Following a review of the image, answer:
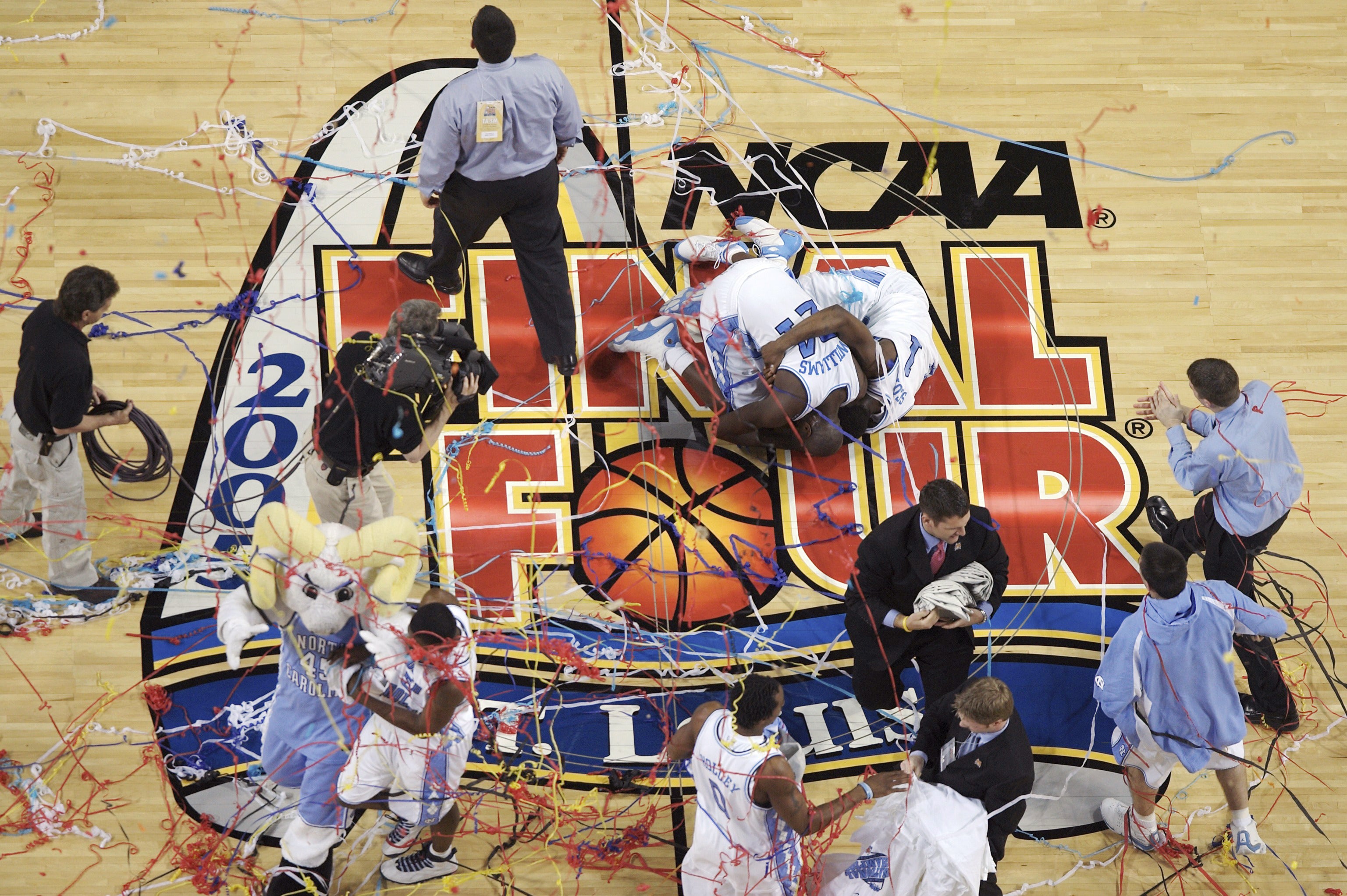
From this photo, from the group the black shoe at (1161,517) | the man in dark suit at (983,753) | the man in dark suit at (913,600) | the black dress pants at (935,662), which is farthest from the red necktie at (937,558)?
the black shoe at (1161,517)

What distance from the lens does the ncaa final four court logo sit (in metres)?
4.62

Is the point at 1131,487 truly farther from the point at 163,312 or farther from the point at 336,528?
the point at 163,312

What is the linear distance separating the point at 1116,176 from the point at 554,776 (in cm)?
389

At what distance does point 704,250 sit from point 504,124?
3.79 feet

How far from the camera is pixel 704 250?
528 centimetres

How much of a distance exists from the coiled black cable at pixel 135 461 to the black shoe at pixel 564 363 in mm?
1630

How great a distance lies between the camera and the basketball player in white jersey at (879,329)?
187 inches

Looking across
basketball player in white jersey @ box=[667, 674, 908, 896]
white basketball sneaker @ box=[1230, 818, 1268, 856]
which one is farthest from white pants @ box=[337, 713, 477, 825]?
white basketball sneaker @ box=[1230, 818, 1268, 856]

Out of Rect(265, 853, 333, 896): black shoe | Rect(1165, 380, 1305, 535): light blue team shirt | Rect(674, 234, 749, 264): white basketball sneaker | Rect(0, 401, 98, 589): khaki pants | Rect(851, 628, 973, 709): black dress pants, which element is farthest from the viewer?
Rect(674, 234, 749, 264): white basketball sneaker

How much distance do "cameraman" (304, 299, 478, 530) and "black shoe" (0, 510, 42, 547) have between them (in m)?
1.22

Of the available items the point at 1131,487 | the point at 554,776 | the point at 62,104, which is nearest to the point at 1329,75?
the point at 1131,487

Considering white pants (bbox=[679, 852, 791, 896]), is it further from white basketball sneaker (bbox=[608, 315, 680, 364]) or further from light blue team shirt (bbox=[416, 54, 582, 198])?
light blue team shirt (bbox=[416, 54, 582, 198])

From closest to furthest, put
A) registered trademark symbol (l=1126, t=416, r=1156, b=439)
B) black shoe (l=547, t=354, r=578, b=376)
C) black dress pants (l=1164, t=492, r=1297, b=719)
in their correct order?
black dress pants (l=1164, t=492, r=1297, b=719), black shoe (l=547, t=354, r=578, b=376), registered trademark symbol (l=1126, t=416, r=1156, b=439)

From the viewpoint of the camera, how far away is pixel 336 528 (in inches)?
151
